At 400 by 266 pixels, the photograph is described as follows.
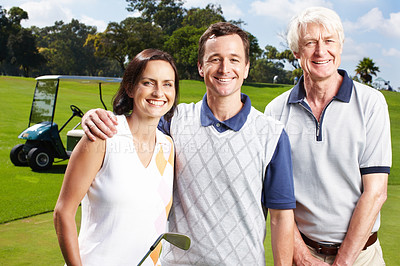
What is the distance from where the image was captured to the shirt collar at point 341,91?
2.00 meters

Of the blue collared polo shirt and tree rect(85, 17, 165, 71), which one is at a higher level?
tree rect(85, 17, 165, 71)

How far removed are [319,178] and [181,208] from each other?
61cm

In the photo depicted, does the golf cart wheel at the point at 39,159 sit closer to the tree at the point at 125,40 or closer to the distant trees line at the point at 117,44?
the distant trees line at the point at 117,44

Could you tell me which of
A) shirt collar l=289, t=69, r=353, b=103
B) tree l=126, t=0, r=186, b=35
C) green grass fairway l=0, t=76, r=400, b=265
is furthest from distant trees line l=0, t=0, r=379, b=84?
shirt collar l=289, t=69, r=353, b=103

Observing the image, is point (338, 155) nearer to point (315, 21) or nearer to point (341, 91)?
point (341, 91)

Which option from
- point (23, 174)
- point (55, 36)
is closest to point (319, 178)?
point (23, 174)

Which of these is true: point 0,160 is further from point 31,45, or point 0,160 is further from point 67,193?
point 31,45

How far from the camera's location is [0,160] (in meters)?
9.66

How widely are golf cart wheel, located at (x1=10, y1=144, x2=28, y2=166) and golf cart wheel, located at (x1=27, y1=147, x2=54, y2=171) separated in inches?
29.9

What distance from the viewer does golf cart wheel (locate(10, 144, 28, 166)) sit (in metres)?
8.66

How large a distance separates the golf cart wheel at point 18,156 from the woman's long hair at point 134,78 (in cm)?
728

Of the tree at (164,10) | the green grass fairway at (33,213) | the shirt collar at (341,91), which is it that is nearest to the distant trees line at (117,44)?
the tree at (164,10)

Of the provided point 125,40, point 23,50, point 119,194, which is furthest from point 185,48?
point 119,194

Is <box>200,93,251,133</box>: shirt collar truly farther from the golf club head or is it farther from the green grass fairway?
the green grass fairway
